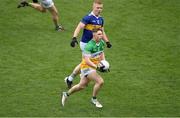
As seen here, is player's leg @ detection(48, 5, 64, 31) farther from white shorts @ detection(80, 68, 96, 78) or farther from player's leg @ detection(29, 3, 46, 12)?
white shorts @ detection(80, 68, 96, 78)

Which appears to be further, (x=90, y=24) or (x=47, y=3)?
(x=47, y=3)

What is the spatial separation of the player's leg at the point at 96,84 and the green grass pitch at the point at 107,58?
0.17 m

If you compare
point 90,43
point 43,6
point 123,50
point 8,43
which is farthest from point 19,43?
point 90,43

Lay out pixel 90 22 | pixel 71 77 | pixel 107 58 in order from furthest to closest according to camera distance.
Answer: pixel 107 58
pixel 71 77
pixel 90 22

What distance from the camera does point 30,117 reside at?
1115cm

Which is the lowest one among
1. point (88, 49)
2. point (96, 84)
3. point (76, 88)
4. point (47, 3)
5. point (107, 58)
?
point (107, 58)

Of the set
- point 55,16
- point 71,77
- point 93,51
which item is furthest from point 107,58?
point 93,51

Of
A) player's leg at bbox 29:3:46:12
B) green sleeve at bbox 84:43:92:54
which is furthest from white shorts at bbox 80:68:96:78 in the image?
player's leg at bbox 29:3:46:12

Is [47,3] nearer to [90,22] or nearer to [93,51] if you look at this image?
[90,22]

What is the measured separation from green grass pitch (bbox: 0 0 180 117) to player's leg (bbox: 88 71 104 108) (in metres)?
0.17

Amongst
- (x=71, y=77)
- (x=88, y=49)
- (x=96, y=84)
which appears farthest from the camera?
(x=71, y=77)

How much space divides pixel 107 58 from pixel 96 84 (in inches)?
125

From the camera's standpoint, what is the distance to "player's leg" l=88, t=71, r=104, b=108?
11.4 metres

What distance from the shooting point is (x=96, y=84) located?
1159 cm
